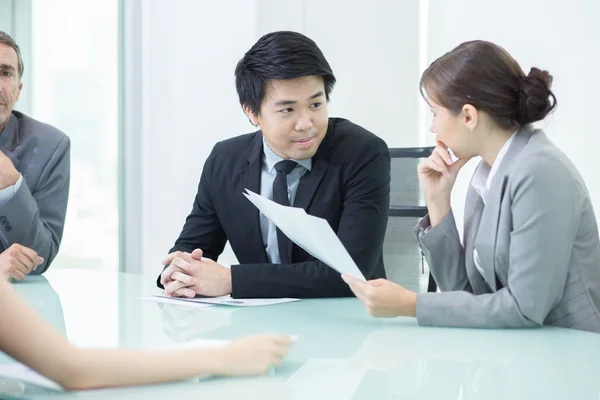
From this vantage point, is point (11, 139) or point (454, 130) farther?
point (11, 139)

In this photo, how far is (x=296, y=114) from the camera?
2.32 m

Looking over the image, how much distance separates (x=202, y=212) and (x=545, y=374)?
1552 millimetres

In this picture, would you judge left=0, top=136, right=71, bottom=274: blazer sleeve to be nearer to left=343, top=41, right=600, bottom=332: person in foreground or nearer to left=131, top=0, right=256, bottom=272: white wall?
left=343, top=41, right=600, bottom=332: person in foreground

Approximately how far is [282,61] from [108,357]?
4.42 feet

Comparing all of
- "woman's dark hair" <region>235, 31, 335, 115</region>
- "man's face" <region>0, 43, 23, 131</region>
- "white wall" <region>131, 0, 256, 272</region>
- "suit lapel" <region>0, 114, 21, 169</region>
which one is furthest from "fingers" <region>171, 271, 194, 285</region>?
"white wall" <region>131, 0, 256, 272</region>

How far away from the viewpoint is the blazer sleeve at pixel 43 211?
252 centimetres

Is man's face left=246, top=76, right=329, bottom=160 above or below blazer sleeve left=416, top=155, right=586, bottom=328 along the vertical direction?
above

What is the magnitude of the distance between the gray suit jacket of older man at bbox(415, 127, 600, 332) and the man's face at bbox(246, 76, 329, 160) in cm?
72

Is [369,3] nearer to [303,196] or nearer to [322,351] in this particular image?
[303,196]

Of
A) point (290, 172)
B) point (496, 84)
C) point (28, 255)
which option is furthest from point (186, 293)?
point (496, 84)

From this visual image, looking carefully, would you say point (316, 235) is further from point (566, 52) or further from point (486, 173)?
point (566, 52)

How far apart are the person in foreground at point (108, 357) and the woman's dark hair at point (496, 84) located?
84 cm

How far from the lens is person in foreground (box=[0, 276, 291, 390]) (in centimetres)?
104

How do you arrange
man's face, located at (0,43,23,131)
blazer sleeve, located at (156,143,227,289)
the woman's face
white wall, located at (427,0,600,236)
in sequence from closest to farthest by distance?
the woman's face < blazer sleeve, located at (156,143,227,289) < man's face, located at (0,43,23,131) < white wall, located at (427,0,600,236)
